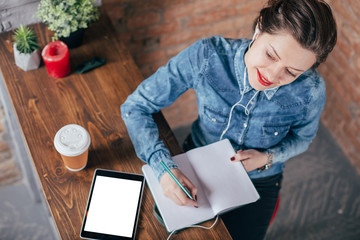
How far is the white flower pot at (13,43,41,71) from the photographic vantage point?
1413mm

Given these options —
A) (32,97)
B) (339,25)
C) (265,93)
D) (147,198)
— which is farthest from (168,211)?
(339,25)

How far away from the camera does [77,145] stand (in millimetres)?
1171

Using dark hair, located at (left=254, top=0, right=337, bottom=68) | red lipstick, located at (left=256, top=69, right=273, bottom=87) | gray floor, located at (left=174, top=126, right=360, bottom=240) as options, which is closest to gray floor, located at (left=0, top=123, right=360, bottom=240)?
gray floor, located at (left=174, top=126, right=360, bottom=240)

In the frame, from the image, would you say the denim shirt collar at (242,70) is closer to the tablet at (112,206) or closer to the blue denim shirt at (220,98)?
the blue denim shirt at (220,98)

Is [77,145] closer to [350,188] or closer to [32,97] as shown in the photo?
[32,97]

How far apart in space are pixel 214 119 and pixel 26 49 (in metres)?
0.78

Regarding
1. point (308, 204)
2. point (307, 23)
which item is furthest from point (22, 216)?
point (307, 23)

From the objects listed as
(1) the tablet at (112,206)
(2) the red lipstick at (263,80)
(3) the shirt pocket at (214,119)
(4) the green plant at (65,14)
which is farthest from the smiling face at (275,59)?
(4) the green plant at (65,14)

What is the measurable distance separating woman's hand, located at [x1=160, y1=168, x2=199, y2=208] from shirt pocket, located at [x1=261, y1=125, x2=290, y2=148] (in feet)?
1.35

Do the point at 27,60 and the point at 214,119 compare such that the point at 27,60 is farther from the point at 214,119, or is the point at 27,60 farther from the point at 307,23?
the point at 307,23

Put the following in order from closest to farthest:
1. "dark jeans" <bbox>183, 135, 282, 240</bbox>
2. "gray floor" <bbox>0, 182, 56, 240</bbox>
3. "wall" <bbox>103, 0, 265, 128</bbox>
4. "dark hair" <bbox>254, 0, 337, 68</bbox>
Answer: "dark hair" <bbox>254, 0, 337, 68</bbox>
"dark jeans" <bbox>183, 135, 282, 240</bbox>
"wall" <bbox>103, 0, 265, 128</bbox>
"gray floor" <bbox>0, 182, 56, 240</bbox>

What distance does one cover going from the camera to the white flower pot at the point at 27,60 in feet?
4.64

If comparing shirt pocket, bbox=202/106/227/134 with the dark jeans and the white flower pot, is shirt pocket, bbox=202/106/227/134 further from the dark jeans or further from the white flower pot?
the white flower pot

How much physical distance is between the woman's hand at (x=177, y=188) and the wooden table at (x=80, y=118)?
10cm
